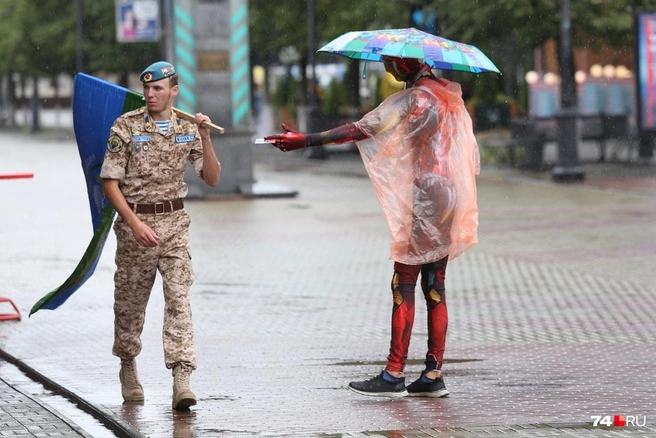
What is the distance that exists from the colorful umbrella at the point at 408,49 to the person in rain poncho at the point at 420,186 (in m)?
0.13

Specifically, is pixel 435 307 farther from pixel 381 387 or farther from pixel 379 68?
pixel 379 68

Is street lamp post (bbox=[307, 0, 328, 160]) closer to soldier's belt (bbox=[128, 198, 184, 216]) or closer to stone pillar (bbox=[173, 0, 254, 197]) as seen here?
stone pillar (bbox=[173, 0, 254, 197])

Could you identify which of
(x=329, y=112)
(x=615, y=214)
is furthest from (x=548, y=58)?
(x=615, y=214)

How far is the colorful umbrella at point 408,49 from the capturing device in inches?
263

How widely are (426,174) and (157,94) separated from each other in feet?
4.62

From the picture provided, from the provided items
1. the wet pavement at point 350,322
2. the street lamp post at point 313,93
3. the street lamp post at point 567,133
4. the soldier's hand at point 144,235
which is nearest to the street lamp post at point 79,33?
the street lamp post at point 313,93

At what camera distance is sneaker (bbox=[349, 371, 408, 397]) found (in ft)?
22.8

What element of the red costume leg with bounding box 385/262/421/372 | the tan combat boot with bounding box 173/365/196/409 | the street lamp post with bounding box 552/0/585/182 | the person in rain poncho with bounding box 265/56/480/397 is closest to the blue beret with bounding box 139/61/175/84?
the person in rain poncho with bounding box 265/56/480/397

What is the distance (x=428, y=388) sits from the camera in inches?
275

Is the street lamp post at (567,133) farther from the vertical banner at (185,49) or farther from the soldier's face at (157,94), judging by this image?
the soldier's face at (157,94)

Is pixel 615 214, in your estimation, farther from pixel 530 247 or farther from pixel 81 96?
pixel 81 96

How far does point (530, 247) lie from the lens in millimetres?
14570

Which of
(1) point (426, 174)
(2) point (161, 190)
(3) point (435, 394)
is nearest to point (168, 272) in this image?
(2) point (161, 190)

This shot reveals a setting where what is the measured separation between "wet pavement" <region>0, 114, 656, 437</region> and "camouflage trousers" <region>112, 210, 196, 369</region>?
0.35 m
